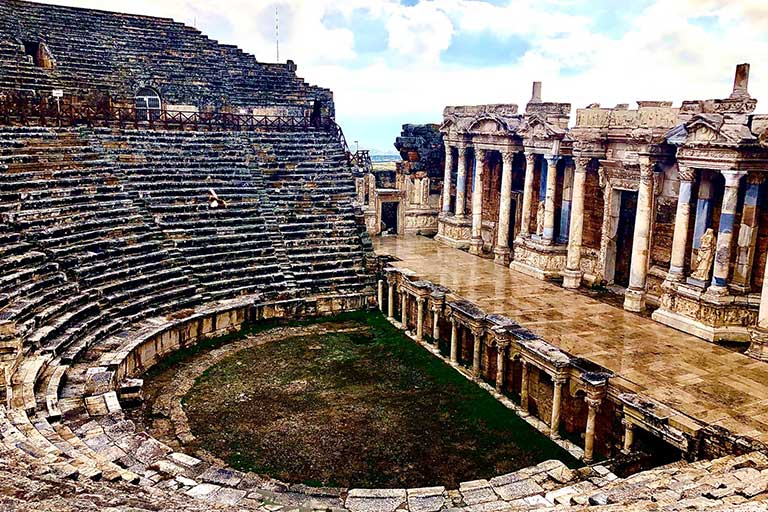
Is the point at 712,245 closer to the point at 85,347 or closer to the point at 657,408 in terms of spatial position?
the point at 657,408

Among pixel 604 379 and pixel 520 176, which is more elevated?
pixel 520 176

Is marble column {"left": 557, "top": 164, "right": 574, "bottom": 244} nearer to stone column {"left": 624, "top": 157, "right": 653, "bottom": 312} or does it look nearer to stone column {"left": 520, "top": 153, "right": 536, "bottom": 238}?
stone column {"left": 520, "top": 153, "right": 536, "bottom": 238}

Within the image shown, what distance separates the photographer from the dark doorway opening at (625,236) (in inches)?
704

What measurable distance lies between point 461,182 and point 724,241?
36.9 ft

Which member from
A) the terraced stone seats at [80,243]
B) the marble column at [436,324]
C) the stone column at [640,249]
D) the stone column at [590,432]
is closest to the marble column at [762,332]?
the stone column at [640,249]

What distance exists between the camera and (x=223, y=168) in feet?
70.6

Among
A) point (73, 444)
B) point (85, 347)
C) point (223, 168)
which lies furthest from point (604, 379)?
point (223, 168)

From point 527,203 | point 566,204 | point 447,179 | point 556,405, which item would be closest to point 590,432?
point 556,405

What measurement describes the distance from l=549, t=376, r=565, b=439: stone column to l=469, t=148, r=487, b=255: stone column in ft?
36.4

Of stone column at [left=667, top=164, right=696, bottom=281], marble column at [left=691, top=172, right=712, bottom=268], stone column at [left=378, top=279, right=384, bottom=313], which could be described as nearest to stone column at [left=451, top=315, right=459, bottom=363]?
stone column at [left=378, top=279, right=384, bottom=313]

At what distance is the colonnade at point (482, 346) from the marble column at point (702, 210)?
5.04 meters

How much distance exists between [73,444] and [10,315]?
13.7 ft

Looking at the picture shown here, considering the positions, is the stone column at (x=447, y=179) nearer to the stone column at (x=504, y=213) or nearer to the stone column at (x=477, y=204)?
the stone column at (x=477, y=204)

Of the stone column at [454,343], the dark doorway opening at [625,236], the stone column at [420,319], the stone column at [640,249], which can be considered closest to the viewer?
the stone column at [454,343]
